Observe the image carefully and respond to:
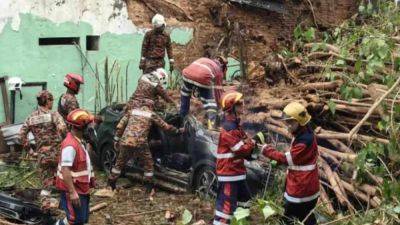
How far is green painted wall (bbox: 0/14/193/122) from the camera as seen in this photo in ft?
41.1

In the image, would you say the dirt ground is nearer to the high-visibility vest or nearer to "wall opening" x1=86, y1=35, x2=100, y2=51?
the high-visibility vest

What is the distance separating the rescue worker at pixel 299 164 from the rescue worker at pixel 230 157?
0.41 meters

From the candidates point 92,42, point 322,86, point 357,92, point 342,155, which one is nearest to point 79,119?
point 342,155

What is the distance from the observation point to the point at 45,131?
8.80 metres

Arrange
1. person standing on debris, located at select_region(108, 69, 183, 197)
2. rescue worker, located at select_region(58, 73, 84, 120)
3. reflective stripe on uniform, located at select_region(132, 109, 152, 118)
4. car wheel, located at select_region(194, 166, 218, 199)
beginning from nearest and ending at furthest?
car wheel, located at select_region(194, 166, 218, 199), person standing on debris, located at select_region(108, 69, 183, 197), reflective stripe on uniform, located at select_region(132, 109, 152, 118), rescue worker, located at select_region(58, 73, 84, 120)

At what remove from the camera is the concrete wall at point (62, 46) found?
492 inches

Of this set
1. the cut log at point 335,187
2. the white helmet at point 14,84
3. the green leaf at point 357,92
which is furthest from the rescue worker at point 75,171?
the white helmet at point 14,84

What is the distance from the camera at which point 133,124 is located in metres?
9.46

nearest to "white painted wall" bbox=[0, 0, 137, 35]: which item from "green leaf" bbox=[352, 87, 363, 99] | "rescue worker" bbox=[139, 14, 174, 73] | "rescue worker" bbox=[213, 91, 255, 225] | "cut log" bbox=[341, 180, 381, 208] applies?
"rescue worker" bbox=[139, 14, 174, 73]

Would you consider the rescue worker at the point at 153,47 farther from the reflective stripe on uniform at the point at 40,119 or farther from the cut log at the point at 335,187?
the cut log at the point at 335,187

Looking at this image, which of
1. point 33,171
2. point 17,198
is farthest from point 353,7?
point 17,198

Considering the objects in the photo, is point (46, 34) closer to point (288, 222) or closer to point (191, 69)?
point (191, 69)

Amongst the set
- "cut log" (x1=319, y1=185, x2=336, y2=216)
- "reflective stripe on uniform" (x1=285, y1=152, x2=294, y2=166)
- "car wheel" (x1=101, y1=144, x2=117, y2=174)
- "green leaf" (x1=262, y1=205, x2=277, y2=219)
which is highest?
"reflective stripe on uniform" (x1=285, y1=152, x2=294, y2=166)

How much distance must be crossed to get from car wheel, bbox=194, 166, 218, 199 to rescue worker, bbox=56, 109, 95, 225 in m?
1.96
